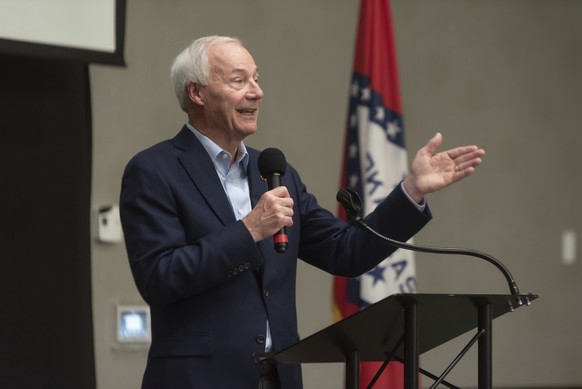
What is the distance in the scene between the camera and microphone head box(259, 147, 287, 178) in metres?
2.22

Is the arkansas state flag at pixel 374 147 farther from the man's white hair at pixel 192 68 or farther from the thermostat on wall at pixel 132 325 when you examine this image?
the man's white hair at pixel 192 68

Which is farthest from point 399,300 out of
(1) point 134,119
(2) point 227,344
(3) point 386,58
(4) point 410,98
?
(4) point 410,98

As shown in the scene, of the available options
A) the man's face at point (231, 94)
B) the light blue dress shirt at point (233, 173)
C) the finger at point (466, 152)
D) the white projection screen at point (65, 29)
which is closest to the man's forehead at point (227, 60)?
the man's face at point (231, 94)

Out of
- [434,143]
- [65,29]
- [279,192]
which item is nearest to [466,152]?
[434,143]

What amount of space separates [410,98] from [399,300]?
345cm

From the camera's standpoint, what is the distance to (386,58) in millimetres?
4402

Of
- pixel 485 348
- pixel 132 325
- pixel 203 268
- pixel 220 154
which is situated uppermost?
pixel 220 154

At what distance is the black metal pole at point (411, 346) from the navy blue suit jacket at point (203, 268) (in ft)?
1.39

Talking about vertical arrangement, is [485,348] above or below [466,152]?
below

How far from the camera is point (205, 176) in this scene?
234 centimetres

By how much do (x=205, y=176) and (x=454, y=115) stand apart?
3.20 m

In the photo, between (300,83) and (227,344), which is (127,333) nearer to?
(300,83)

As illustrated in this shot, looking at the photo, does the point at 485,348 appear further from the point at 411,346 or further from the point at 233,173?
the point at 233,173

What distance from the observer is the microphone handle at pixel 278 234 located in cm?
209
